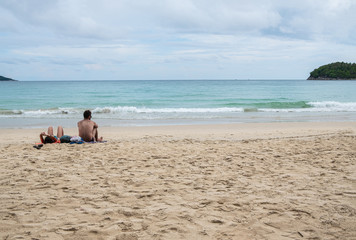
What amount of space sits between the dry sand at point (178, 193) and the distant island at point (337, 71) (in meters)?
124

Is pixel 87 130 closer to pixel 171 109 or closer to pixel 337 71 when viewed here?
pixel 171 109

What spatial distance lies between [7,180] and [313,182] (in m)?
5.21

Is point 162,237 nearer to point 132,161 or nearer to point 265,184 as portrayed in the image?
point 265,184

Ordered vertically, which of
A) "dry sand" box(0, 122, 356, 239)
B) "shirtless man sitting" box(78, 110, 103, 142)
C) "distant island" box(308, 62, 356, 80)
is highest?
"distant island" box(308, 62, 356, 80)

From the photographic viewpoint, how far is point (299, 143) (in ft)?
27.1

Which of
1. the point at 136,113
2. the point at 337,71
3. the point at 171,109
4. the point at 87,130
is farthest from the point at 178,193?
the point at 337,71

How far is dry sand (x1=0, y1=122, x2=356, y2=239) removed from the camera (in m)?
3.18

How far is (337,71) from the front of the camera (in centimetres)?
11406

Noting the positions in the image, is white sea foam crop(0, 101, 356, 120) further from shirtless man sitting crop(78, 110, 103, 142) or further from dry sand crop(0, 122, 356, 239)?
dry sand crop(0, 122, 356, 239)

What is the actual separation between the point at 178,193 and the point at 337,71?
422 ft

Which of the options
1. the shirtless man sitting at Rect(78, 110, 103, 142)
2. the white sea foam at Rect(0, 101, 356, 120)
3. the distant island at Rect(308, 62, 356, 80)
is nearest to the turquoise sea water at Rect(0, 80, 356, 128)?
the white sea foam at Rect(0, 101, 356, 120)

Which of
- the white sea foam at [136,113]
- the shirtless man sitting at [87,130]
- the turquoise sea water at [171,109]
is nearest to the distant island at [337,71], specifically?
the turquoise sea water at [171,109]

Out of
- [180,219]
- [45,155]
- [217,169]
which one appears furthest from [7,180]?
[217,169]

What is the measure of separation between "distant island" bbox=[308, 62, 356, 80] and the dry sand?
123570 millimetres
